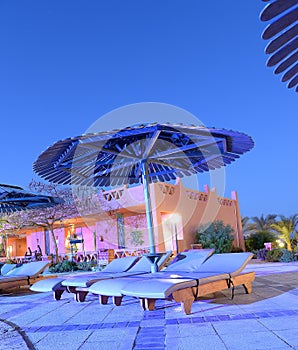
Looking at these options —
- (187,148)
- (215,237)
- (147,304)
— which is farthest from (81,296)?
(215,237)

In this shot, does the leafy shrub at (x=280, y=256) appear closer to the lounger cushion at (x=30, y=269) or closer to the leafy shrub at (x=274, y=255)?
the leafy shrub at (x=274, y=255)

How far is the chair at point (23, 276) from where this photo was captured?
810 cm

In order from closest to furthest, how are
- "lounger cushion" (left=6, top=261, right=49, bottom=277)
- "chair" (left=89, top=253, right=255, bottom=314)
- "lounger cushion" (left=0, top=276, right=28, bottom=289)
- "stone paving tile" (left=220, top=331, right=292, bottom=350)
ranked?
"stone paving tile" (left=220, top=331, right=292, bottom=350)
"chair" (left=89, top=253, right=255, bottom=314)
"lounger cushion" (left=0, top=276, right=28, bottom=289)
"lounger cushion" (left=6, top=261, right=49, bottom=277)

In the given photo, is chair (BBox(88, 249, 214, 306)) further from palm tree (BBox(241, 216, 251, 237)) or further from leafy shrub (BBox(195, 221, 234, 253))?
palm tree (BBox(241, 216, 251, 237))

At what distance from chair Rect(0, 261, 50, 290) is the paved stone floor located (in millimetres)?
1704

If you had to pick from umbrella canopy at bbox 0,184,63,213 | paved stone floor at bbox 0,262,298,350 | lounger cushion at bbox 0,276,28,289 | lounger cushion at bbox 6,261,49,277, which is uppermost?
umbrella canopy at bbox 0,184,63,213

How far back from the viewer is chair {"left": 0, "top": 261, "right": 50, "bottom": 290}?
26.6 ft

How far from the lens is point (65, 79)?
26.2 meters

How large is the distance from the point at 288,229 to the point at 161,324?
1658cm

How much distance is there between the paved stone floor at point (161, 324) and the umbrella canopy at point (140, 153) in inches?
89.3

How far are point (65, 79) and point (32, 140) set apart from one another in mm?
18215

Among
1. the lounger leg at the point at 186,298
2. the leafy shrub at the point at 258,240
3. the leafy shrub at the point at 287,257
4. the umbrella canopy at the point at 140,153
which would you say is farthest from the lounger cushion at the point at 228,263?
the leafy shrub at the point at 258,240

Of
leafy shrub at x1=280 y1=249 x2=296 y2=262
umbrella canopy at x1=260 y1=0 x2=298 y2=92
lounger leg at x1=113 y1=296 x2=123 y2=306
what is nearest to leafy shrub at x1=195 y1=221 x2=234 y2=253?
leafy shrub at x1=280 y1=249 x2=296 y2=262

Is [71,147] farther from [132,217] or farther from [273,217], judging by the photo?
[273,217]
